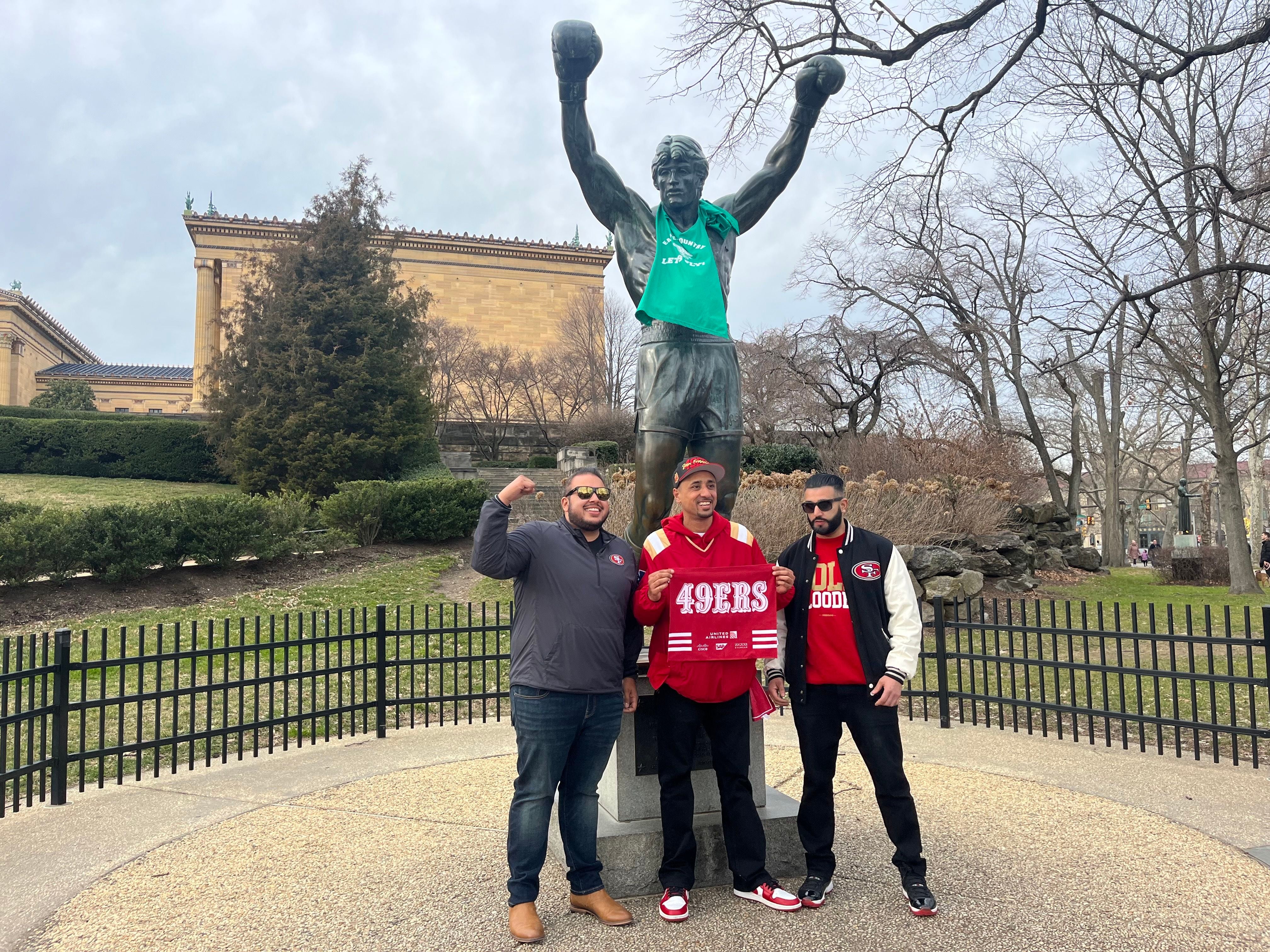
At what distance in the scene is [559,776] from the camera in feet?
10.3

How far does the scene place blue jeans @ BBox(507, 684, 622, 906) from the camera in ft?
9.98

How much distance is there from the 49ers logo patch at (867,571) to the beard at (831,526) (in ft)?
0.59

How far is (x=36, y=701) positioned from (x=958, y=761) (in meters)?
8.01

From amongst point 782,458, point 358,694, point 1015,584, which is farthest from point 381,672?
point 782,458

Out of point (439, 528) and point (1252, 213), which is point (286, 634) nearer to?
point (439, 528)

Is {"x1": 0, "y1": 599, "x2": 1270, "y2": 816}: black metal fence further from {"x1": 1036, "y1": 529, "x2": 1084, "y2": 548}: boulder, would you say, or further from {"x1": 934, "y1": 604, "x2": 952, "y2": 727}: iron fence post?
{"x1": 1036, "y1": 529, "x2": 1084, "y2": 548}: boulder

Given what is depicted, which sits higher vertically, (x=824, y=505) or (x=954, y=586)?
(x=824, y=505)

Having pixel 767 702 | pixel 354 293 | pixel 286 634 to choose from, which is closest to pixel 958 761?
pixel 767 702

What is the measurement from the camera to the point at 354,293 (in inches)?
803

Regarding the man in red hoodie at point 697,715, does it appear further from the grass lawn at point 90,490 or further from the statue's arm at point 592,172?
the grass lawn at point 90,490

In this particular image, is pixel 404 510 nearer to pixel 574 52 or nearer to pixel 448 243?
pixel 574 52

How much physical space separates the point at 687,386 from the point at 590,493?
113cm

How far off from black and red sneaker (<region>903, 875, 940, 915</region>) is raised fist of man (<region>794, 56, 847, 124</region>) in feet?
12.3

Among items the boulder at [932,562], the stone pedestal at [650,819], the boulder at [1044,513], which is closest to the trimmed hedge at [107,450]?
the boulder at [932,562]
